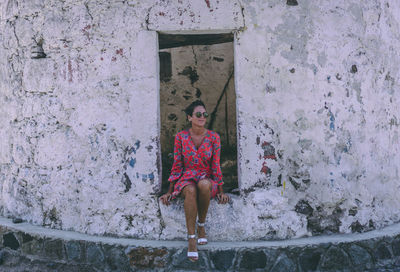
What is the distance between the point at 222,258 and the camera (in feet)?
10.6

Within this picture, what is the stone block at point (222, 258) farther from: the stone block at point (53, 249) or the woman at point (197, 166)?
the stone block at point (53, 249)

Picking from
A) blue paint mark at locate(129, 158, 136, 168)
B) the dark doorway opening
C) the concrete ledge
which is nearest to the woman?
the concrete ledge

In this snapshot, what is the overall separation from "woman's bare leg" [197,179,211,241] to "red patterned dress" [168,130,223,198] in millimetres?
174

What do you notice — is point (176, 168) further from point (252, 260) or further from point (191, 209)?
point (252, 260)

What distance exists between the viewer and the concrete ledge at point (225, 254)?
322 cm

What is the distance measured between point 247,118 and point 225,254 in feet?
3.81

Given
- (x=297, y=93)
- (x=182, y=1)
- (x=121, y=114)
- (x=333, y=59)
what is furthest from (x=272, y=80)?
(x=121, y=114)

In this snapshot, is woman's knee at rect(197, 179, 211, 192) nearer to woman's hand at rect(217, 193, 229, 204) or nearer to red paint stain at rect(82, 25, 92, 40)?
woman's hand at rect(217, 193, 229, 204)

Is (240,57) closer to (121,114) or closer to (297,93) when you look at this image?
(297,93)

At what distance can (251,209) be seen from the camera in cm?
346

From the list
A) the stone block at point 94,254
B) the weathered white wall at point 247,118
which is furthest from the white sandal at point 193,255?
the stone block at point 94,254

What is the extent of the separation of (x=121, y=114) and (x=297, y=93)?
158cm

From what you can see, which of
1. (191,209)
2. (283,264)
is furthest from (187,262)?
(283,264)

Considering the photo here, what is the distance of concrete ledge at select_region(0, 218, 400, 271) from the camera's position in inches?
127
